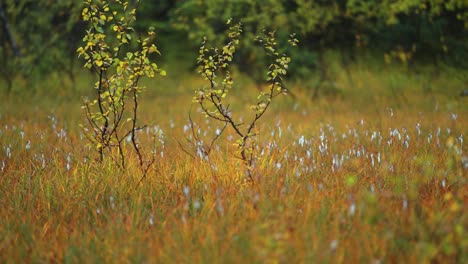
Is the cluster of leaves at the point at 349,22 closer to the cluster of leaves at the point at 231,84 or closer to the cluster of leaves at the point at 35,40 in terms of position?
the cluster of leaves at the point at 231,84

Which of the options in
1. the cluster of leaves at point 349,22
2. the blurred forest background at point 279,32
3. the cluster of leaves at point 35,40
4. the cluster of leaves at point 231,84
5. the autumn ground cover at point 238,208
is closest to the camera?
the autumn ground cover at point 238,208

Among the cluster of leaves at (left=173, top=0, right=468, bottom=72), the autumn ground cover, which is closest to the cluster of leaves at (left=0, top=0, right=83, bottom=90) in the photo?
the cluster of leaves at (left=173, top=0, right=468, bottom=72)

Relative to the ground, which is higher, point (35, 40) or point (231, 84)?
point (35, 40)

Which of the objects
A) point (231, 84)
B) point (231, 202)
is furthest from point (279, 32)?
point (231, 202)

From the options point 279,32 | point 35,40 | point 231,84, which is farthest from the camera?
point 279,32

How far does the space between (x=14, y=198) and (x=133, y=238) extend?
4.73 feet

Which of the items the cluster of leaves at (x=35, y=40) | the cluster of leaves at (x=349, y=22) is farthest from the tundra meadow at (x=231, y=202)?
the cluster of leaves at (x=35, y=40)

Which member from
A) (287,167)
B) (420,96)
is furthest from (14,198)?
(420,96)

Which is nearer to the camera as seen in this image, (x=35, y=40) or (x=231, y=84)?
(x=231, y=84)

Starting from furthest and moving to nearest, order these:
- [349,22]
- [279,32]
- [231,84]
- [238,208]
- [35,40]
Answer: [349,22] < [279,32] < [35,40] < [231,84] < [238,208]

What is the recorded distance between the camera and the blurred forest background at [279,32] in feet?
39.2

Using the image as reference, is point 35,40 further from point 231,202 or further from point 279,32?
point 231,202

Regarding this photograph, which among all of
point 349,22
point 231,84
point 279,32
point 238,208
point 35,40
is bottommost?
point 238,208

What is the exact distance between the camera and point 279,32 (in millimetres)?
15750
